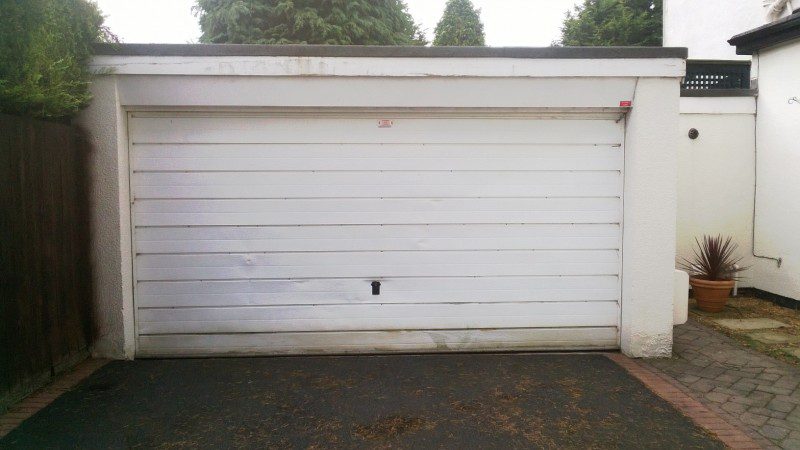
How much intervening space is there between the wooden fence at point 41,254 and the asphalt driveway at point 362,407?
367mm

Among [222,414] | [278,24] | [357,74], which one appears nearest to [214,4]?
[278,24]

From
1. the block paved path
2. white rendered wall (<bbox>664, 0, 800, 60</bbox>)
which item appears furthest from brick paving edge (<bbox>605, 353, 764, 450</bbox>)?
white rendered wall (<bbox>664, 0, 800, 60</bbox>)

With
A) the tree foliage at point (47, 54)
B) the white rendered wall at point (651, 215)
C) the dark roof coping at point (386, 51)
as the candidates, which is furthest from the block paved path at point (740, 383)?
the tree foliage at point (47, 54)

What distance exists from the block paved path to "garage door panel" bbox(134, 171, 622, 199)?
5.64 ft

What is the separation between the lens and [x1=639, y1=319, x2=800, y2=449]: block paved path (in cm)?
380

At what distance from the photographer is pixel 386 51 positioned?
4898mm

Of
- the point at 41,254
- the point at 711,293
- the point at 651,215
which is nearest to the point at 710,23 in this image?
the point at 711,293

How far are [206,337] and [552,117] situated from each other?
3879 mm

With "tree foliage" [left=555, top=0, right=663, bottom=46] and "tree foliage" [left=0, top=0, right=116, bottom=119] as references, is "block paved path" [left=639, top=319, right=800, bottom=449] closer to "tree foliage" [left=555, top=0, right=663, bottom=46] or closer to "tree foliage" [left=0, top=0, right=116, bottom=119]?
"tree foliage" [left=0, top=0, right=116, bottom=119]

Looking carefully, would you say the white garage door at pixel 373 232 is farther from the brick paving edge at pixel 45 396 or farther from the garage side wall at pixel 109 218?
the brick paving edge at pixel 45 396

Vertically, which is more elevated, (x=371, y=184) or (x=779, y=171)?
(x=779, y=171)

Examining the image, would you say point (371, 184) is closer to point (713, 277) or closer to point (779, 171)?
point (713, 277)

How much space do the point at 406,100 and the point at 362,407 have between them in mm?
2676

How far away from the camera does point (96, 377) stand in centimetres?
461
